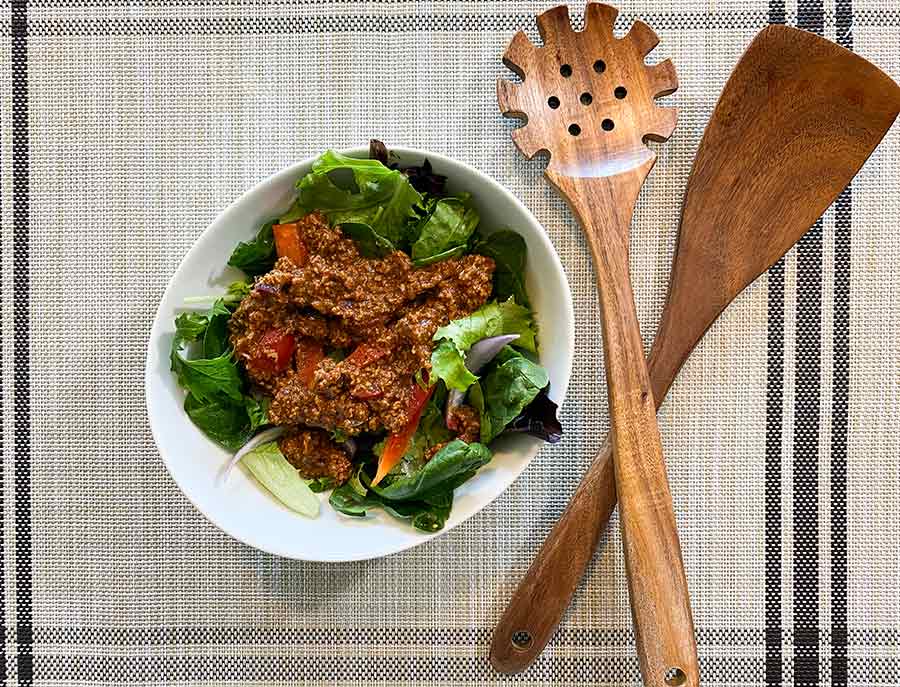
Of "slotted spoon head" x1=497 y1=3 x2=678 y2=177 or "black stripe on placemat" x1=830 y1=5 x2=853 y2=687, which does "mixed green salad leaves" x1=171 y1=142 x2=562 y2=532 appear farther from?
"black stripe on placemat" x1=830 y1=5 x2=853 y2=687

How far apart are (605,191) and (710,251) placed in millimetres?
197

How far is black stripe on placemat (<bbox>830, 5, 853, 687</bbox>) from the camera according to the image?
148 centimetres

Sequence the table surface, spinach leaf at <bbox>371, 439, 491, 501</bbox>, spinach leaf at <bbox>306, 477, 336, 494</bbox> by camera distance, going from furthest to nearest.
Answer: the table surface < spinach leaf at <bbox>306, 477, 336, 494</bbox> < spinach leaf at <bbox>371, 439, 491, 501</bbox>

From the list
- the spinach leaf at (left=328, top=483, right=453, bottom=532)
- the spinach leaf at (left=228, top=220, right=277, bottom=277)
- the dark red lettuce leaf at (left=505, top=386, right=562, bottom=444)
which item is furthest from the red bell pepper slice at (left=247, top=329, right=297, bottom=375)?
the dark red lettuce leaf at (left=505, top=386, right=562, bottom=444)

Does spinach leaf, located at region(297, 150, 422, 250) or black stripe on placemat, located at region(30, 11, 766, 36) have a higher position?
black stripe on placemat, located at region(30, 11, 766, 36)

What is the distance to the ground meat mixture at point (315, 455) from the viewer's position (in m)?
1.31

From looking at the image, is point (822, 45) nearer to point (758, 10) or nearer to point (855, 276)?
point (758, 10)

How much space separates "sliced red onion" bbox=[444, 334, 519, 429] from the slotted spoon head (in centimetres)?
31

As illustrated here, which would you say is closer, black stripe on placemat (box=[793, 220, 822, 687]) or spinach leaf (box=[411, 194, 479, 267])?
spinach leaf (box=[411, 194, 479, 267])

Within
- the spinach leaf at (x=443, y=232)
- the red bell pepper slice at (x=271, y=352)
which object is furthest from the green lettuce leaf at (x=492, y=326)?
the red bell pepper slice at (x=271, y=352)

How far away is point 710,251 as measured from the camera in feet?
4.58

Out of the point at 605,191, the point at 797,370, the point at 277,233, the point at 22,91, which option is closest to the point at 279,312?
the point at 277,233

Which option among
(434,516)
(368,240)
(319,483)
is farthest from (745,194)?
(319,483)

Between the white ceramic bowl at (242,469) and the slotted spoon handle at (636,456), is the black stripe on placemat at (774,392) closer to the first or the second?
the slotted spoon handle at (636,456)
